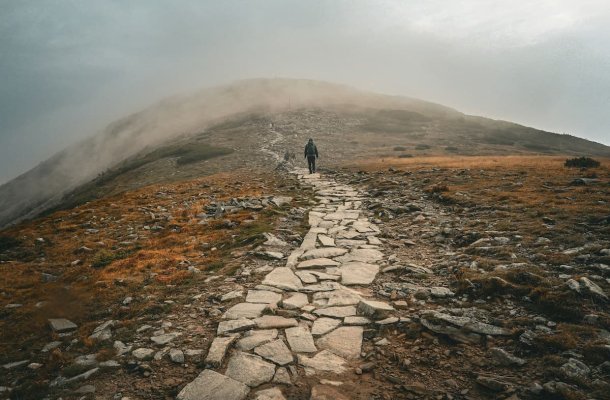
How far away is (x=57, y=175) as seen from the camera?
105 m

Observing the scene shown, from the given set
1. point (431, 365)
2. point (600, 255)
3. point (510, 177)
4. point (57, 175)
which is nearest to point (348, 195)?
point (510, 177)

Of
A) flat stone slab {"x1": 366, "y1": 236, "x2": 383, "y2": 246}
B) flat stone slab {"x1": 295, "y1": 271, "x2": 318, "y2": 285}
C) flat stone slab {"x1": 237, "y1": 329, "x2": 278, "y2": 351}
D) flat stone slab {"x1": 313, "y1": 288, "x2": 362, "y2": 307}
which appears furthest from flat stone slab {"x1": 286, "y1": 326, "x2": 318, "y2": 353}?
flat stone slab {"x1": 366, "y1": 236, "x2": 383, "y2": 246}

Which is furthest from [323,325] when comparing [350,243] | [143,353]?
[350,243]

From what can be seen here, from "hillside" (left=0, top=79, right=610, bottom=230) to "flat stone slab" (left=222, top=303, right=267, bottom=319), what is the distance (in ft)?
95.8

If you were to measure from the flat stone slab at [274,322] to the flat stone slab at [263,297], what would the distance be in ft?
2.25

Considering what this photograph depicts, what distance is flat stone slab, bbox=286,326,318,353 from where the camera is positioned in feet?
18.6

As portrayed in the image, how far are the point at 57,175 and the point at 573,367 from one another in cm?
12664

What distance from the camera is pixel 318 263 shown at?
9.44m

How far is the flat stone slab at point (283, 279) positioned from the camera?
8.07m

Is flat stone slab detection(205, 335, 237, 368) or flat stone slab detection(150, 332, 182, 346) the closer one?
flat stone slab detection(205, 335, 237, 368)

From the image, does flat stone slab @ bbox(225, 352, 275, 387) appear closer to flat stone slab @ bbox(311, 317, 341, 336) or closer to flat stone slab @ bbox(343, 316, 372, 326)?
flat stone slab @ bbox(311, 317, 341, 336)

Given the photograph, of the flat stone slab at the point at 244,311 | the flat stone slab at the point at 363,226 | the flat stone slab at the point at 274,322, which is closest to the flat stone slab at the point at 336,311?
the flat stone slab at the point at 274,322

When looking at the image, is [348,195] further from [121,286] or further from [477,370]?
[477,370]

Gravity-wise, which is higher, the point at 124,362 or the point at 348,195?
the point at 348,195
